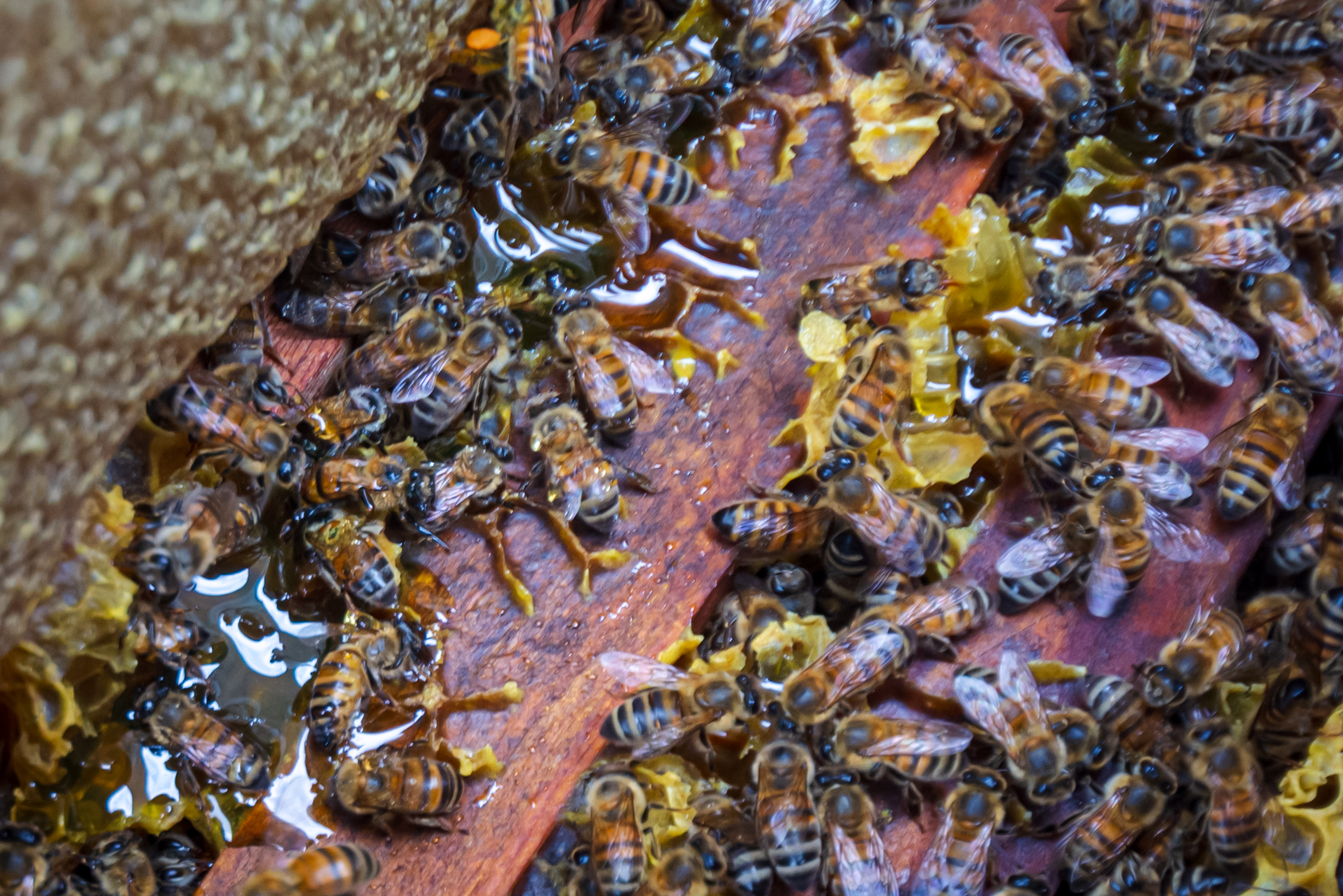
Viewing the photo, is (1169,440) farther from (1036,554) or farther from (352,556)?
(352,556)

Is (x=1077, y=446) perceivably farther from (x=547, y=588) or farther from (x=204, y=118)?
(x=204, y=118)

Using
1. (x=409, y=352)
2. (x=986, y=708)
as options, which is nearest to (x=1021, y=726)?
(x=986, y=708)

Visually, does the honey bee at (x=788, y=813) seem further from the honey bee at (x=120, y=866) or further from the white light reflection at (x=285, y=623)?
the honey bee at (x=120, y=866)

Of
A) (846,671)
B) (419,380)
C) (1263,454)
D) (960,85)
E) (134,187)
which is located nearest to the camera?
(134,187)

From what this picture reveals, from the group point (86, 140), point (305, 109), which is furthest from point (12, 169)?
point (305, 109)

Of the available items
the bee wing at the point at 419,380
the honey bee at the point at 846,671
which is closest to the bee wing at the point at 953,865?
the honey bee at the point at 846,671

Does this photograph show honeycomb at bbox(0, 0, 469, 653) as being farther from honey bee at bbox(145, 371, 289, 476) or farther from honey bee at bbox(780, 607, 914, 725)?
honey bee at bbox(780, 607, 914, 725)
